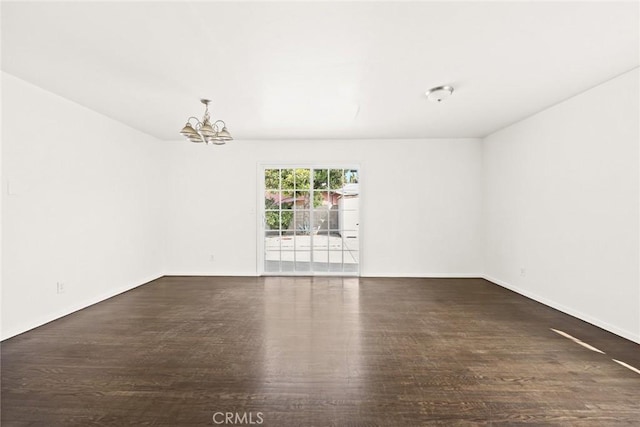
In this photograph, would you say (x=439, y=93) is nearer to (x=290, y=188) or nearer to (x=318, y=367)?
(x=318, y=367)

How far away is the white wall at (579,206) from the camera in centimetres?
278

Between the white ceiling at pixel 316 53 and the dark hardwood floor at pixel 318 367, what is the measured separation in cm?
240

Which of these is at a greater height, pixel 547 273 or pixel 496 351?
pixel 547 273

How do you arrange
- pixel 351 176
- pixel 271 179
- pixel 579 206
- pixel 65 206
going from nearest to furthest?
pixel 579 206, pixel 65 206, pixel 351 176, pixel 271 179

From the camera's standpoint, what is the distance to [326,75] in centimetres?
279

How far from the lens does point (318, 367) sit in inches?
89.2

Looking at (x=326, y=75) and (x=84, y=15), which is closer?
(x=84, y=15)

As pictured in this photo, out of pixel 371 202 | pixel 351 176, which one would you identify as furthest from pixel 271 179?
pixel 371 202

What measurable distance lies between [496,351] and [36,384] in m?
3.39

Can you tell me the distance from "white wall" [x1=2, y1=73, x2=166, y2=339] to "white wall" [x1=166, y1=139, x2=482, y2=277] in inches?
28.9

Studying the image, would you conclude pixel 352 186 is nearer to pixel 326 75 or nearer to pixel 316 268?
pixel 316 268

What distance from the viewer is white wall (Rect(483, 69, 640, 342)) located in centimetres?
278

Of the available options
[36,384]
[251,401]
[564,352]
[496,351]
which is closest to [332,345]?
[251,401]

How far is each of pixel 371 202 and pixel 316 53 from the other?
3349 millimetres
